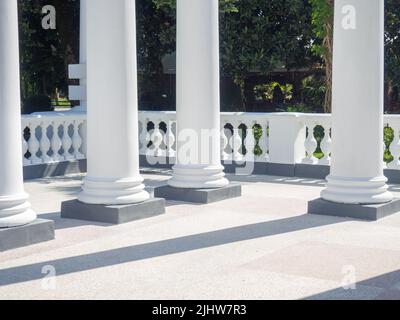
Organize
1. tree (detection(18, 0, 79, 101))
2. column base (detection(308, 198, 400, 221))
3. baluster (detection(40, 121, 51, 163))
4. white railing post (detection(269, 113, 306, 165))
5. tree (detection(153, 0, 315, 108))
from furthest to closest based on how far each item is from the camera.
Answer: tree (detection(153, 0, 315, 108)) < tree (detection(18, 0, 79, 101)) < baluster (detection(40, 121, 51, 163)) < white railing post (detection(269, 113, 306, 165)) < column base (detection(308, 198, 400, 221))

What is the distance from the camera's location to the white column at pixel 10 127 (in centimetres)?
865

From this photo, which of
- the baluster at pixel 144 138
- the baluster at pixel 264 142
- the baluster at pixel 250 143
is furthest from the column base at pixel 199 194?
the baluster at pixel 144 138

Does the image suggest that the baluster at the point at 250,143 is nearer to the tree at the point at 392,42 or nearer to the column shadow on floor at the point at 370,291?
the column shadow on floor at the point at 370,291

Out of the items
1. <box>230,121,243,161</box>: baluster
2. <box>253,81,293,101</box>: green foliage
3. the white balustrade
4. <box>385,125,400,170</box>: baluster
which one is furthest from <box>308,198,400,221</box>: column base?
Answer: <box>253,81,293,101</box>: green foliage

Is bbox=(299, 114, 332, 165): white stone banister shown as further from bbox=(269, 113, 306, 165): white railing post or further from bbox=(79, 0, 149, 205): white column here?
bbox=(79, 0, 149, 205): white column

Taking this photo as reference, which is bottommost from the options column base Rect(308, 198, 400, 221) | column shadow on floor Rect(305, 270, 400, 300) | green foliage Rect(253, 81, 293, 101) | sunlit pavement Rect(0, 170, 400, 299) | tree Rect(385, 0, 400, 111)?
column shadow on floor Rect(305, 270, 400, 300)

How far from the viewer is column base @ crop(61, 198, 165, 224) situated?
10422 mm

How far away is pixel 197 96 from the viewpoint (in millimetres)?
12492

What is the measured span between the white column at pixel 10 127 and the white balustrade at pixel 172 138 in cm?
645

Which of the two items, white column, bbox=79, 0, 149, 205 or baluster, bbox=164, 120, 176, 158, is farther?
baluster, bbox=164, 120, 176, 158

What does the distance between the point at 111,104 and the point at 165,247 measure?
8.86 ft

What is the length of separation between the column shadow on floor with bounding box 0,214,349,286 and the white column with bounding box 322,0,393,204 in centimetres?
69
